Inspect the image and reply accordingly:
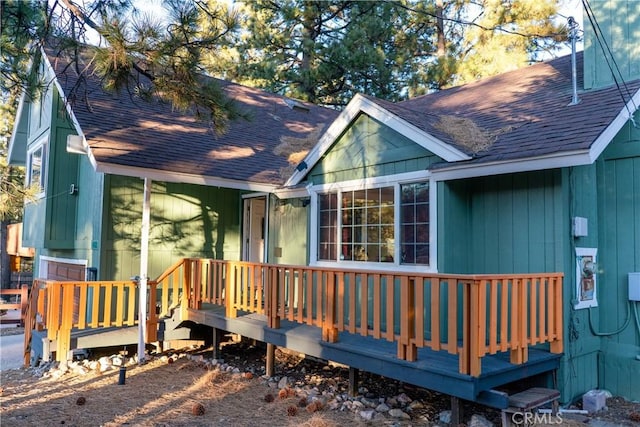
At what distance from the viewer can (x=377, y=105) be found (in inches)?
266

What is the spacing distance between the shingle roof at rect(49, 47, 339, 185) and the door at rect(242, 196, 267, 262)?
2.84ft

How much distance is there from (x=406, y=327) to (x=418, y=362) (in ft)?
1.22

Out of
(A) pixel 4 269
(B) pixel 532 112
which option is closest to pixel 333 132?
(B) pixel 532 112

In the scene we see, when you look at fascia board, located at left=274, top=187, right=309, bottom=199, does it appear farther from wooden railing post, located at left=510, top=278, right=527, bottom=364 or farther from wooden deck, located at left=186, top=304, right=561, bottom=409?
wooden railing post, located at left=510, top=278, right=527, bottom=364

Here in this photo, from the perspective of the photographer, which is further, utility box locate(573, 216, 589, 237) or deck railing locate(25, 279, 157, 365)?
deck railing locate(25, 279, 157, 365)

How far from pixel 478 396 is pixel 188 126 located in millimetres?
7737

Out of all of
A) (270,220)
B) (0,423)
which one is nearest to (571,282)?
(270,220)

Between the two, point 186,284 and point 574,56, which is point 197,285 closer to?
point 186,284

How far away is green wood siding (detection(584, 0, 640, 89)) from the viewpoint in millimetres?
6363

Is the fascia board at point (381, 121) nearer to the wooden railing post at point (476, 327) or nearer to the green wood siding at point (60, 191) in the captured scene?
the wooden railing post at point (476, 327)

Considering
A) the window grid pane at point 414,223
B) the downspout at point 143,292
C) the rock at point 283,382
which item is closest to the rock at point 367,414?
the rock at point 283,382

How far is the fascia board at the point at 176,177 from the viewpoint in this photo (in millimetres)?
7180

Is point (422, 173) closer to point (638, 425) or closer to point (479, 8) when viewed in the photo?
point (638, 425)

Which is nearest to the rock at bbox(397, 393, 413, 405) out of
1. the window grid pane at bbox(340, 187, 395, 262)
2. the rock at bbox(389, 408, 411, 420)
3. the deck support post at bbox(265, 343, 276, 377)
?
the rock at bbox(389, 408, 411, 420)
